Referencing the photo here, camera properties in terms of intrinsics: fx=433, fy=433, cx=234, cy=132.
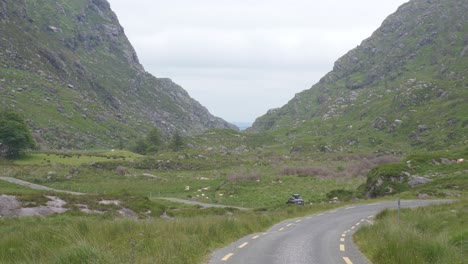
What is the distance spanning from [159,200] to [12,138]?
4619 cm

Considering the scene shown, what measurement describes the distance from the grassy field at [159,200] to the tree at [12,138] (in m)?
3.07

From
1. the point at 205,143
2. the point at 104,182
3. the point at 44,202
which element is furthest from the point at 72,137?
the point at 44,202

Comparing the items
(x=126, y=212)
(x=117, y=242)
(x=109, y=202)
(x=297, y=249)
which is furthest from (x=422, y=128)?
(x=117, y=242)

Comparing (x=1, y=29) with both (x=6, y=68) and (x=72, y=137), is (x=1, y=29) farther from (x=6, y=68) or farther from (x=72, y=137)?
(x=72, y=137)

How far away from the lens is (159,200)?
5722 centimetres

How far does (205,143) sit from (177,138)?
54038 mm

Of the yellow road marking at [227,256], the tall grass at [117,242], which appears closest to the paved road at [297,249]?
the yellow road marking at [227,256]

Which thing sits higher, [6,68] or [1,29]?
[1,29]

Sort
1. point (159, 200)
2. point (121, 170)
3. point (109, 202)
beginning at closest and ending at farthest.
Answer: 1. point (109, 202)
2. point (159, 200)
3. point (121, 170)

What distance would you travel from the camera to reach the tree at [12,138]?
8700 cm

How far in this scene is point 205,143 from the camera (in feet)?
655

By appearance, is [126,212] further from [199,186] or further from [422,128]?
[422,128]

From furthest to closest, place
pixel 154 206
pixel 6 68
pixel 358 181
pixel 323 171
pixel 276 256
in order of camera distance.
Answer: pixel 6 68, pixel 323 171, pixel 358 181, pixel 154 206, pixel 276 256

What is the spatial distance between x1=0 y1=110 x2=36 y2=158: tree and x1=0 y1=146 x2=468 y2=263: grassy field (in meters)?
3.07
